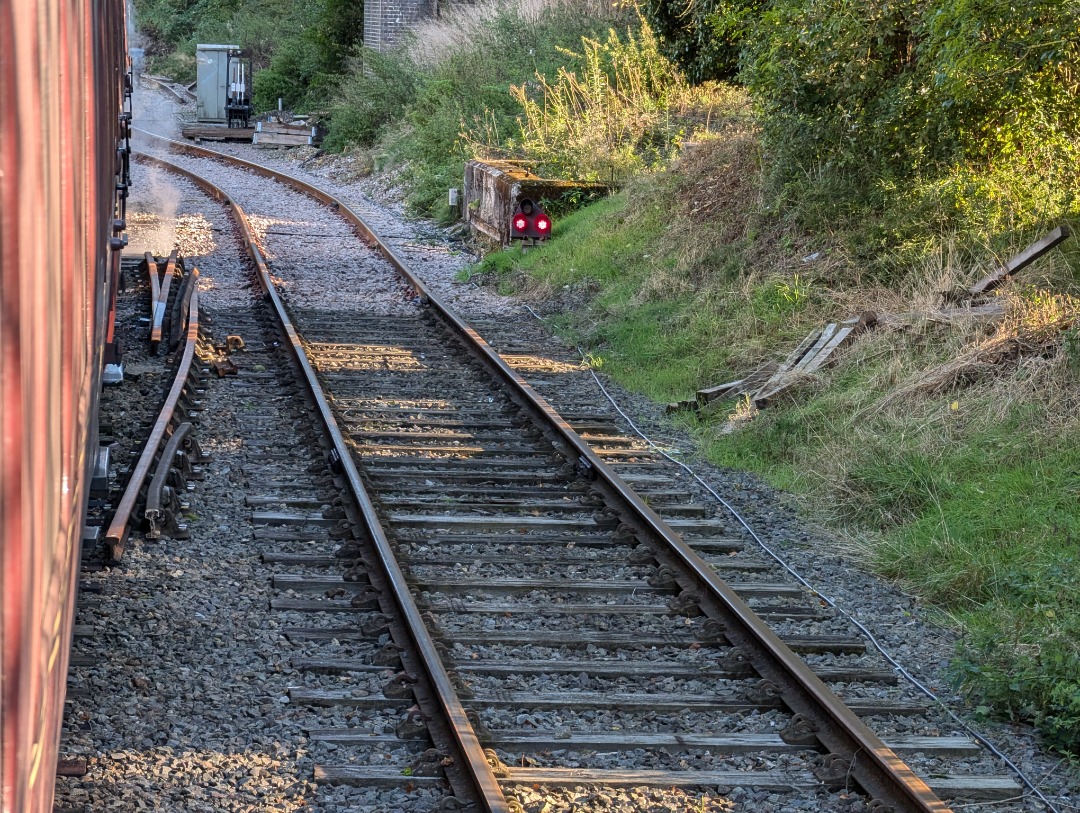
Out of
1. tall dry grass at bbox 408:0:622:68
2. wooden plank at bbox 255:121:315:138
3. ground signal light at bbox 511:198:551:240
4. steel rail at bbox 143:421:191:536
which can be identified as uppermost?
tall dry grass at bbox 408:0:622:68

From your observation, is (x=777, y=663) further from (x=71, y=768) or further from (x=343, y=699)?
(x=71, y=768)

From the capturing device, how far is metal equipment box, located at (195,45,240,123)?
37062 mm

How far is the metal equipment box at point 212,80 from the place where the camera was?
122ft

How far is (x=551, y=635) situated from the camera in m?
5.84

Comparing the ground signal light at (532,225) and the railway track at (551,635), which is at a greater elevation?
the ground signal light at (532,225)

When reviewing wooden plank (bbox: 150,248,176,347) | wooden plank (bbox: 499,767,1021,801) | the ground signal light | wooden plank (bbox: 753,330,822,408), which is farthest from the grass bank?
wooden plank (bbox: 150,248,176,347)

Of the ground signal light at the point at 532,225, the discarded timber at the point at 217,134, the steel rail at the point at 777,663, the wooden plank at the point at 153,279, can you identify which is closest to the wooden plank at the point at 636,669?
the steel rail at the point at 777,663

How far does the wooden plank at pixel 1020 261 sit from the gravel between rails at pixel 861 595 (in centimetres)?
283

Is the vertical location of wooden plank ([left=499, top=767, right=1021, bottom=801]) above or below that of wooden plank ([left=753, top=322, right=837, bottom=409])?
below

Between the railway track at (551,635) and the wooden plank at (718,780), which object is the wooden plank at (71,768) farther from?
the wooden plank at (718,780)

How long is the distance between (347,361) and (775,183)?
16.6 feet

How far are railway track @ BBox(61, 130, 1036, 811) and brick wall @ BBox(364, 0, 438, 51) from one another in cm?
3055

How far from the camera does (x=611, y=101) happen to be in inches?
763

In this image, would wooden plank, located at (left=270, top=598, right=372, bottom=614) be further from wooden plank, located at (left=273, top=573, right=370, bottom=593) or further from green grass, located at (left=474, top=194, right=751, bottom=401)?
green grass, located at (left=474, top=194, right=751, bottom=401)
